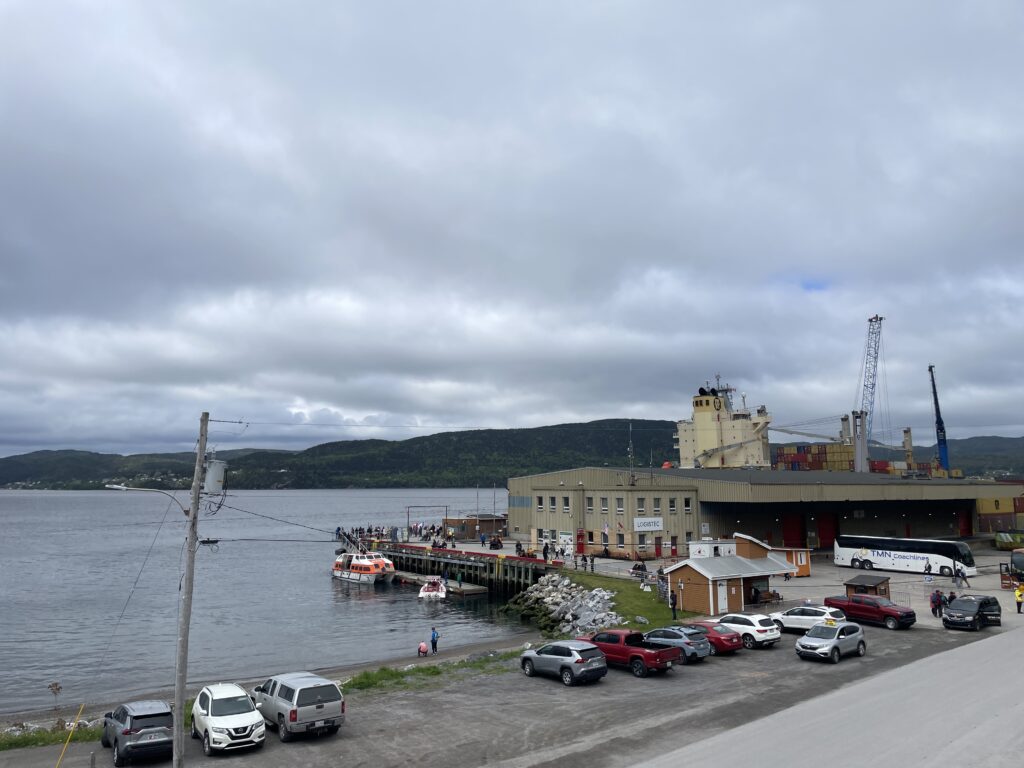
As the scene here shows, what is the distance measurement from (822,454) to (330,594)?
11415 centimetres

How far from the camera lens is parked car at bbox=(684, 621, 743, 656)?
3156 cm

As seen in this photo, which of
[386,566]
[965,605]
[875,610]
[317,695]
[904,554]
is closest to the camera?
[317,695]

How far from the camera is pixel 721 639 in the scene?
1245 inches

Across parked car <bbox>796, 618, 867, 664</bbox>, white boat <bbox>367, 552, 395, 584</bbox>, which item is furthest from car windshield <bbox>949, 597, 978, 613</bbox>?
white boat <bbox>367, 552, 395, 584</bbox>

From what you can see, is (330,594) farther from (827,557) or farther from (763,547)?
(827,557)

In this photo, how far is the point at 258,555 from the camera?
4705 inches

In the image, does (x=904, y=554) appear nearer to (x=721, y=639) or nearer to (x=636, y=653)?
(x=721, y=639)

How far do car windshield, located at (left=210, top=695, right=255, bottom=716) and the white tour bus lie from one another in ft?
176

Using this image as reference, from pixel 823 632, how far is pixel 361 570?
5880 centimetres

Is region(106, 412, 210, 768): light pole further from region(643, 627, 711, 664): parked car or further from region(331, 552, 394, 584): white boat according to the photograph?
region(331, 552, 394, 584): white boat

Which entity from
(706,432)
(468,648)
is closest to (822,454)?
(706,432)

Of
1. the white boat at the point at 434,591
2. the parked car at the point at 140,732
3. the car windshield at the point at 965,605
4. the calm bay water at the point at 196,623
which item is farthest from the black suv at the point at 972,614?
the white boat at the point at 434,591

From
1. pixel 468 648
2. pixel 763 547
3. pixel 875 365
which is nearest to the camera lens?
pixel 468 648

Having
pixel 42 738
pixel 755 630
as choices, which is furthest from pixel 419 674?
pixel 755 630
